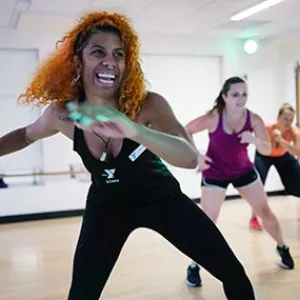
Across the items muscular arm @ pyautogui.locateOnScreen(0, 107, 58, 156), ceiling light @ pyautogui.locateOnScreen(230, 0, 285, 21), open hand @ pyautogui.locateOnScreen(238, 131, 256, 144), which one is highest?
ceiling light @ pyautogui.locateOnScreen(230, 0, 285, 21)

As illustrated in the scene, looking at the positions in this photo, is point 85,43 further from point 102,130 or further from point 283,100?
point 283,100

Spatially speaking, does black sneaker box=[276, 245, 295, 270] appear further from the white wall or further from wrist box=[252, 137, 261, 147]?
the white wall

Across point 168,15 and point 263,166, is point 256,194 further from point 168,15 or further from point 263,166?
point 168,15

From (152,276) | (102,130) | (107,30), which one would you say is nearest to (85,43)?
(107,30)

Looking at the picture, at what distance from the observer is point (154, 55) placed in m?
6.36

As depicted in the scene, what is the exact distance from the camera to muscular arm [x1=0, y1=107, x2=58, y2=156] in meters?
1.84

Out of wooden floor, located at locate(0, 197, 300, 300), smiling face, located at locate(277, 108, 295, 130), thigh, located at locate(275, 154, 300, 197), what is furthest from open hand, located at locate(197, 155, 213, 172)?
smiling face, located at locate(277, 108, 295, 130)

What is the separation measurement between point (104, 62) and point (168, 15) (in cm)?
370

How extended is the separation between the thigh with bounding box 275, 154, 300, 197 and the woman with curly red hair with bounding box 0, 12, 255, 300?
2985 millimetres

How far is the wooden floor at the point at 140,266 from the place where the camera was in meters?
2.97

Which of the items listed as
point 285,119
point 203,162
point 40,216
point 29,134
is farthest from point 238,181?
point 40,216

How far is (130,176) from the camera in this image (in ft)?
5.47

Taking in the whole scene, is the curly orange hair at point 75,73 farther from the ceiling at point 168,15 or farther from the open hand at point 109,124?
the ceiling at point 168,15

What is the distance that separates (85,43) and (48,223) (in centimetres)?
419
